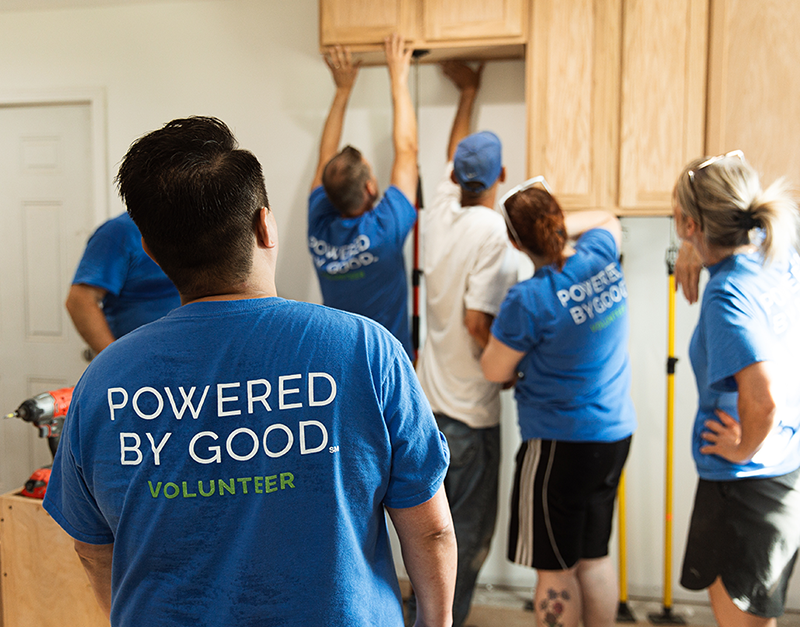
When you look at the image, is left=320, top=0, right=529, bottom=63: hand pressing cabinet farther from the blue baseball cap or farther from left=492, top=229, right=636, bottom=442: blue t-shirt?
left=492, top=229, right=636, bottom=442: blue t-shirt

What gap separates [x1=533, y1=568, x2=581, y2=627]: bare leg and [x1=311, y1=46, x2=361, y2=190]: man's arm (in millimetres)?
1679

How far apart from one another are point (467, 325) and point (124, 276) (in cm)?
119

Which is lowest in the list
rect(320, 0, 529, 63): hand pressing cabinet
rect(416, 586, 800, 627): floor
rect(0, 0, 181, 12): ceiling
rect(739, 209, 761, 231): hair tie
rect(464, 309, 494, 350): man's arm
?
rect(416, 586, 800, 627): floor

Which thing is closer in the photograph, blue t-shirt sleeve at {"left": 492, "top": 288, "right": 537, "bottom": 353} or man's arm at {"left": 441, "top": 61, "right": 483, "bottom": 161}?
blue t-shirt sleeve at {"left": 492, "top": 288, "right": 537, "bottom": 353}

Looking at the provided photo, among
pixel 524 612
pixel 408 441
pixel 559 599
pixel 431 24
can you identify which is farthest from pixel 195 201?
pixel 524 612

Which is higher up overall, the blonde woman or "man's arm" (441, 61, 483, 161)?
"man's arm" (441, 61, 483, 161)

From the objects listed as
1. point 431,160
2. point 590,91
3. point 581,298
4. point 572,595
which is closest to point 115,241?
point 431,160

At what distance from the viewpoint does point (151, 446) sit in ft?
2.68

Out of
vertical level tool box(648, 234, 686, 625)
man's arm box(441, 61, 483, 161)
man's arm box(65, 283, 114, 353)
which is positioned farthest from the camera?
man's arm box(441, 61, 483, 161)

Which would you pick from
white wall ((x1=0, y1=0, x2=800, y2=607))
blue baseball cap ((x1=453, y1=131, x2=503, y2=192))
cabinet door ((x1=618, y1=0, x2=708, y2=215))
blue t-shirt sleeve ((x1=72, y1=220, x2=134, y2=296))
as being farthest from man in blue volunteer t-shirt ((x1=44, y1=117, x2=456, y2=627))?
white wall ((x1=0, y1=0, x2=800, y2=607))

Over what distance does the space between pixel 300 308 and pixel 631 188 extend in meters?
1.76

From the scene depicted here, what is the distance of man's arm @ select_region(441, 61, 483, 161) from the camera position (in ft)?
8.48

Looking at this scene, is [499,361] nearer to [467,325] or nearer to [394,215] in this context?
[467,325]

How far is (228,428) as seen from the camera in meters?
0.80
